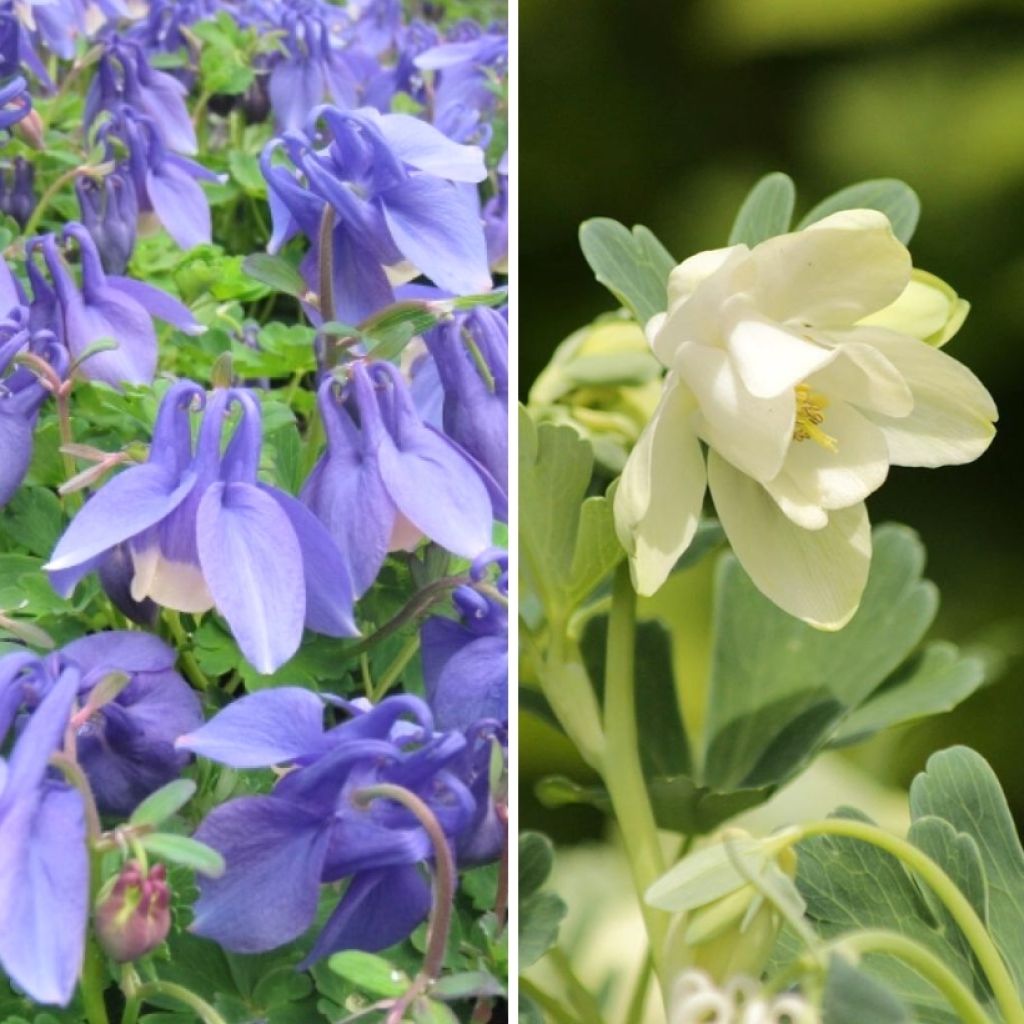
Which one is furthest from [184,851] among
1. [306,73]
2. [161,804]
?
[306,73]

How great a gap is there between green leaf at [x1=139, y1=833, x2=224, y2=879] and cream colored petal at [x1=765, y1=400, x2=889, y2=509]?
0.62 ft

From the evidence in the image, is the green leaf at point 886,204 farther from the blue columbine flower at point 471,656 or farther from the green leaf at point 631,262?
the blue columbine flower at point 471,656

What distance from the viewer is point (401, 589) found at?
0.44 m

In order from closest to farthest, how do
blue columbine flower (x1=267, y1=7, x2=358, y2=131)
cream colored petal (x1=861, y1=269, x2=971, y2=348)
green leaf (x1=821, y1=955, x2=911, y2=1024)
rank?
green leaf (x1=821, y1=955, x2=911, y2=1024)
cream colored petal (x1=861, y1=269, x2=971, y2=348)
blue columbine flower (x1=267, y1=7, x2=358, y2=131)

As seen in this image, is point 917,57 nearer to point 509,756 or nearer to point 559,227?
point 559,227

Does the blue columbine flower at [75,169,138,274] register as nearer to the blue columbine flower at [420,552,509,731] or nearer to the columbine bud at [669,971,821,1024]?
the blue columbine flower at [420,552,509,731]

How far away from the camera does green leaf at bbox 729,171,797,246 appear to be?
1.48 feet

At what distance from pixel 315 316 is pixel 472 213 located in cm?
7

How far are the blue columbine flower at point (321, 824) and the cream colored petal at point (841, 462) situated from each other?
13cm

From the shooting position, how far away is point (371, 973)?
39 cm

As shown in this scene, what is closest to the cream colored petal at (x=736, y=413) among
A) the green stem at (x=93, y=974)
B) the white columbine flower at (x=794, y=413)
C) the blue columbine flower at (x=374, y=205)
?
the white columbine flower at (x=794, y=413)

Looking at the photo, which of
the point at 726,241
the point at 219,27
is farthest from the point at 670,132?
the point at 219,27

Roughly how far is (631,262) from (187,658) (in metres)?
0.19

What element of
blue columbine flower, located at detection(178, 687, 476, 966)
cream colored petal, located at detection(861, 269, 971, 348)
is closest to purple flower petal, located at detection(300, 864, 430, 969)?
blue columbine flower, located at detection(178, 687, 476, 966)
